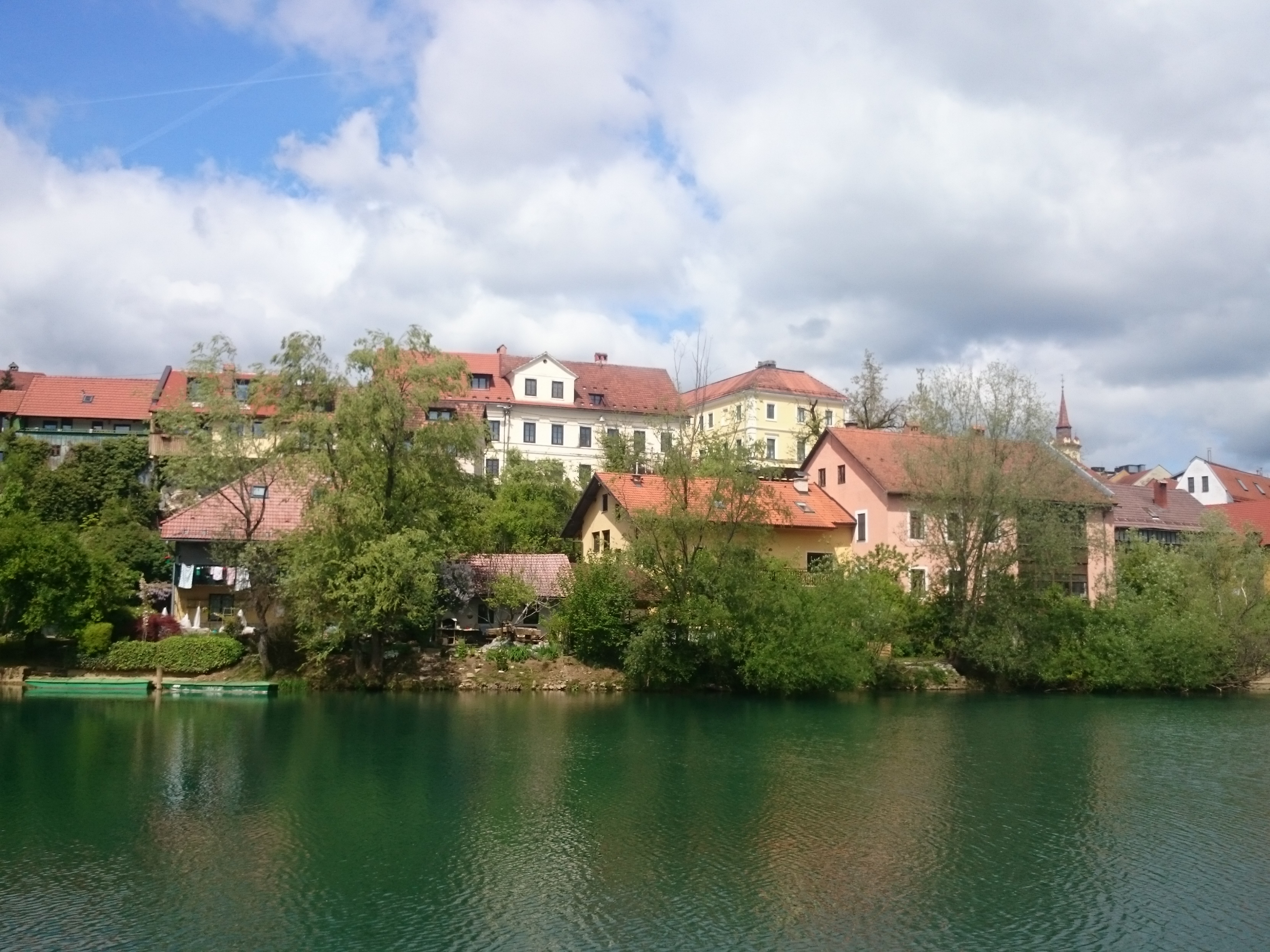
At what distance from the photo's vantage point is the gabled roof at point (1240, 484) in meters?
96.1

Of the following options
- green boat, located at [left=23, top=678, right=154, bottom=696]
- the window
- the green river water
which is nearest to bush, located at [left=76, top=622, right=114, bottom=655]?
green boat, located at [left=23, top=678, right=154, bottom=696]

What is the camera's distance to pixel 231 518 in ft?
165

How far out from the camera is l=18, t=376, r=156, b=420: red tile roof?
75.3m

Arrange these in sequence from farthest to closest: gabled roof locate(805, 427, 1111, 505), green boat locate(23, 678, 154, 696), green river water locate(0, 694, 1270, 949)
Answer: gabled roof locate(805, 427, 1111, 505) < green boat locate(23, 678, 154, 696) < green river water locate(0, 694, 1270, 949)

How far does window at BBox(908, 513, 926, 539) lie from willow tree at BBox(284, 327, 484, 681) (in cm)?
2064

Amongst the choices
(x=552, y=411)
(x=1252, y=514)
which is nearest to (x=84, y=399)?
(x=552, y=411)

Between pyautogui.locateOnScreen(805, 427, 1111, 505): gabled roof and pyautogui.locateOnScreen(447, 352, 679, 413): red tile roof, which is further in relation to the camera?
pyautogui.locateOnScreen(447, 352, 679, 413): red tile roof

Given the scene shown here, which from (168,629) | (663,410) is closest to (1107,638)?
(663,410)

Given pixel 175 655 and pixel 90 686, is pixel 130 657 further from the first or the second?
pixel 90 686

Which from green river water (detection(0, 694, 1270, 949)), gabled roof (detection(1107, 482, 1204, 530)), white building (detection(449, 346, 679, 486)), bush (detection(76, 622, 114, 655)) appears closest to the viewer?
green river water (detection(0, 694, 1270, 949))

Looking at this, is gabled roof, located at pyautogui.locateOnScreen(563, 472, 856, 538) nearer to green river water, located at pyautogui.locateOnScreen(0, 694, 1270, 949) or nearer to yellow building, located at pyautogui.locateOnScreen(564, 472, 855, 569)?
yellow building, located at pyautogui.locateOnScreen(564, 472, 855, 569)

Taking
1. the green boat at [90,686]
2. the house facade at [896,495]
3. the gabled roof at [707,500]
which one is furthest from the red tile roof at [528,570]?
the house facade at [896,495]

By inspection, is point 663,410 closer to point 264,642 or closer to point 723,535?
point 723,535

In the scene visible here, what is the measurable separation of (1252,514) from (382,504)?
66.1 meters
